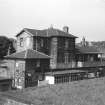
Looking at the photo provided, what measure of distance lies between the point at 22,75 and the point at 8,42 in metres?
33.2

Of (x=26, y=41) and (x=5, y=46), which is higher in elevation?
(x=5, y=46)

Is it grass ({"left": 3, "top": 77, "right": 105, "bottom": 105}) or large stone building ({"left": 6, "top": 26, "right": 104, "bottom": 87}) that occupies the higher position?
large stone building ({"left": 6, "top": 26, "right": 104, "bottom": 87})

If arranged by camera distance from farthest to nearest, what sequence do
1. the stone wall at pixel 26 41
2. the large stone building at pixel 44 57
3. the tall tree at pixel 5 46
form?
the tall tree at pixel 5 46, the stone wall at pixel 26 41, the large stone building at pixel 44 57

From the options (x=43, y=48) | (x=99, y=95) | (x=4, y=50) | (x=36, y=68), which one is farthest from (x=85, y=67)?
(x=4, y=50)

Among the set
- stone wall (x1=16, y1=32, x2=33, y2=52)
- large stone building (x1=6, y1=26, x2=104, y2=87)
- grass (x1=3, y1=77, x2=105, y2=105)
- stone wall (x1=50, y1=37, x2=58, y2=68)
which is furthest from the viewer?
stone wall (x1=50, y1=37, x2=58, y2=68)

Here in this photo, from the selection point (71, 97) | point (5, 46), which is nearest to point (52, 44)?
point (71, 97)

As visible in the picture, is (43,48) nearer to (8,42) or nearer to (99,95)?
(99,95)

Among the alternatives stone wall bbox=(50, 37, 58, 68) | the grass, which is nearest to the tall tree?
stone wall bbox=(50, 37, 58, 68)

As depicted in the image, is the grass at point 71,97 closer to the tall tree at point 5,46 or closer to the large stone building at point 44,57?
the large stone building at point 44,57

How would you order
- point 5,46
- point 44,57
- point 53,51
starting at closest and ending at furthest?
point 44,57 → point 53,51 → point 5,46

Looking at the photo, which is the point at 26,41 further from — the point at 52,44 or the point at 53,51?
the point at 53,51

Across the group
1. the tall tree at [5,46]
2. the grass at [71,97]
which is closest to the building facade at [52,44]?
the grass at [71,97]

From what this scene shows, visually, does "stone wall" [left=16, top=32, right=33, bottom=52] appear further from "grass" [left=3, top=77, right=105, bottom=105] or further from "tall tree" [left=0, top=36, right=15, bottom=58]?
"tall tree" [left=0, top=36, right=15, bottom=58]

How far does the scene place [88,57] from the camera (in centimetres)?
4459
